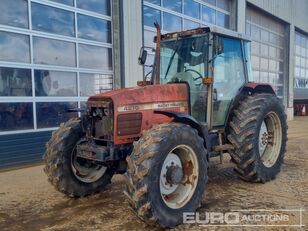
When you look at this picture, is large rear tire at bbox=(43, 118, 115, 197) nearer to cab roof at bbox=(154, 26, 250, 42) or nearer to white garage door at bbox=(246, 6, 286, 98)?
cab roof at bbox=(154, 26, 250, 42)

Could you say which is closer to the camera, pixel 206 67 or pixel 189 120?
pixel 189 120

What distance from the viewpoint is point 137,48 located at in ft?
30.6

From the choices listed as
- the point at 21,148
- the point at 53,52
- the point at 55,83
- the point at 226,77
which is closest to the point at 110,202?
the point at 226,77

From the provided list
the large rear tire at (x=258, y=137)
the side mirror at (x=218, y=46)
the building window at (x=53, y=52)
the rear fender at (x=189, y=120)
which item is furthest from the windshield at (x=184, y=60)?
the building window at (x=53, y=52)

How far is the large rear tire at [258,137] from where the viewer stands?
15.9 ft

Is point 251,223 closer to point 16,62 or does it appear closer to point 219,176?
point 219,176

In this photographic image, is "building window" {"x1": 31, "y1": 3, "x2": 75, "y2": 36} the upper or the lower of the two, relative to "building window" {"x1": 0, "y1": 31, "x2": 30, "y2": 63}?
upper

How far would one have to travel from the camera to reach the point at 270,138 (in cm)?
571

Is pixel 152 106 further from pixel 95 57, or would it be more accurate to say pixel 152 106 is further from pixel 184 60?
pixel 95 57

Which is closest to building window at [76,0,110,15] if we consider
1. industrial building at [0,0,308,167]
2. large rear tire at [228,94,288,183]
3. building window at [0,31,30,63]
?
industrial building at [0,0,308,167]

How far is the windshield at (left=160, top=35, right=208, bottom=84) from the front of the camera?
4.80 meters

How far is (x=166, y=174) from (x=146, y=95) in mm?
1047

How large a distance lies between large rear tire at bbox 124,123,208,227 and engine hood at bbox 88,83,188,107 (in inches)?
22.3

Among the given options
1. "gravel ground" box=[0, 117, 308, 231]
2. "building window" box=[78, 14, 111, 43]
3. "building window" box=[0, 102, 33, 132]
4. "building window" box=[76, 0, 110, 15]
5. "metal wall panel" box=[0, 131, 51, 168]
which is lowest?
"gravel ground" box=[0, 117, 308, 231]
